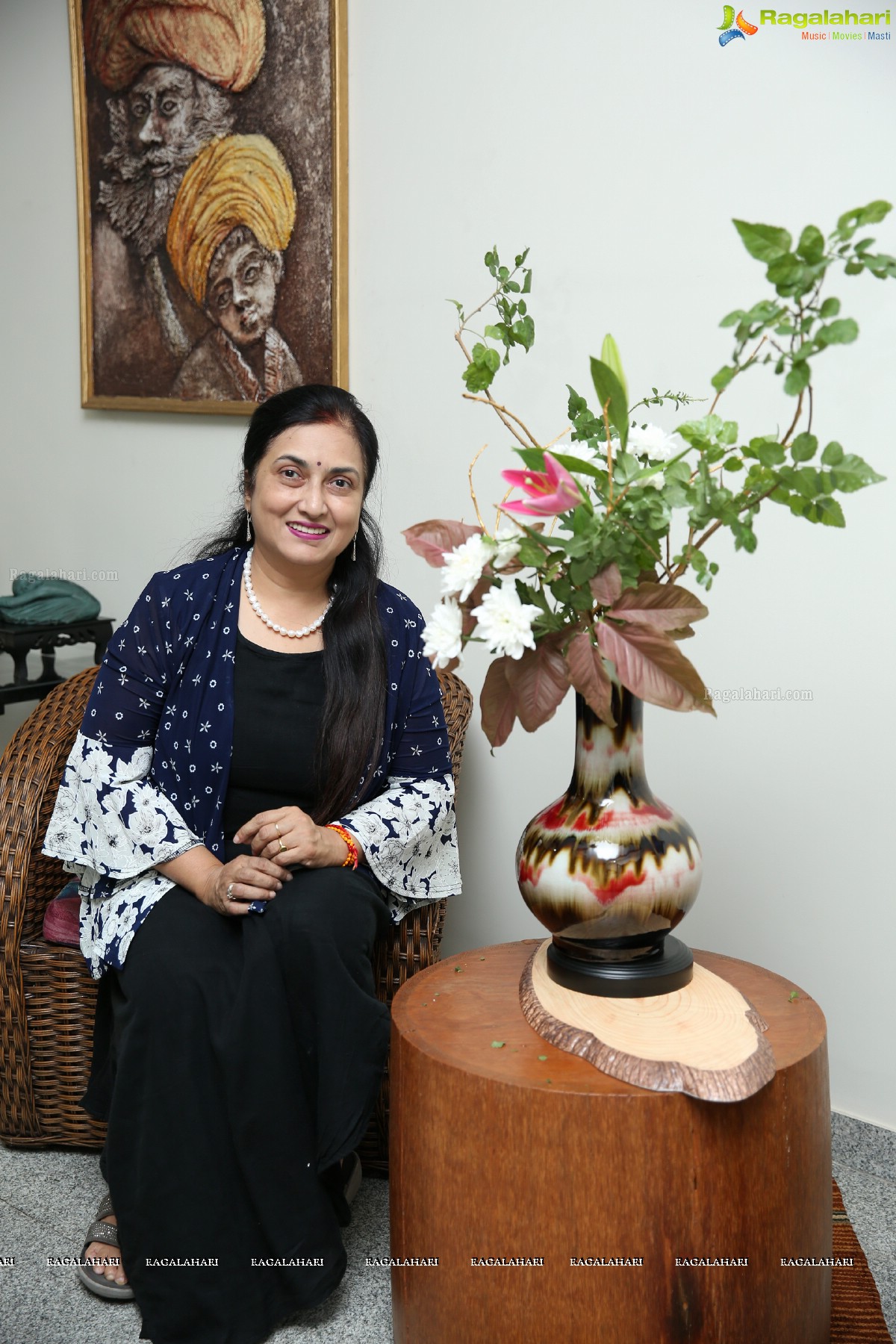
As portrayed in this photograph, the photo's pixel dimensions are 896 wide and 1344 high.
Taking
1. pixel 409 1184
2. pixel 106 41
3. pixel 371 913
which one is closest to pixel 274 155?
pixel 106 41

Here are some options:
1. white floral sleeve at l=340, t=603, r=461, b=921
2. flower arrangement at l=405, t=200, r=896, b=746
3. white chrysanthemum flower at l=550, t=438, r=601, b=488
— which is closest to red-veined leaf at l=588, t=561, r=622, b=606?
flower arrangement at l=405, t=200, r=896, b=746

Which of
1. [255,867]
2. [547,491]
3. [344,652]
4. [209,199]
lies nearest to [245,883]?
[255,867]

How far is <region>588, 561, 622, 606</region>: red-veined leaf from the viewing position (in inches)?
51.9

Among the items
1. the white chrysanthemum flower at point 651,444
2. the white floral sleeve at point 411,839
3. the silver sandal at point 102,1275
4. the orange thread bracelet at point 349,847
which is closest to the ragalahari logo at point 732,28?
the white chrysanthemum flower at point 651,444

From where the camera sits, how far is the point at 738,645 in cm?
210

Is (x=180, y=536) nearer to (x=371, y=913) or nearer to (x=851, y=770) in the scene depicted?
(x=371, y=913)

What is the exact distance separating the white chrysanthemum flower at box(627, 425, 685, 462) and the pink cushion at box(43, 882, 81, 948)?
1.24 meters

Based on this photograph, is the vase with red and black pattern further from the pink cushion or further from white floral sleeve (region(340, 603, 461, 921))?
the pink cushion

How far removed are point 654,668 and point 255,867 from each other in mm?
726

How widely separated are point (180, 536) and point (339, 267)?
0.81 m

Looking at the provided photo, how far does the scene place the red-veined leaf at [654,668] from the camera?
1305mm

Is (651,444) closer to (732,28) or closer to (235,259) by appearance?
(732,28)

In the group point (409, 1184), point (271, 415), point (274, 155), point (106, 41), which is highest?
point (106, 41)

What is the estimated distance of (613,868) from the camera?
140 cm
